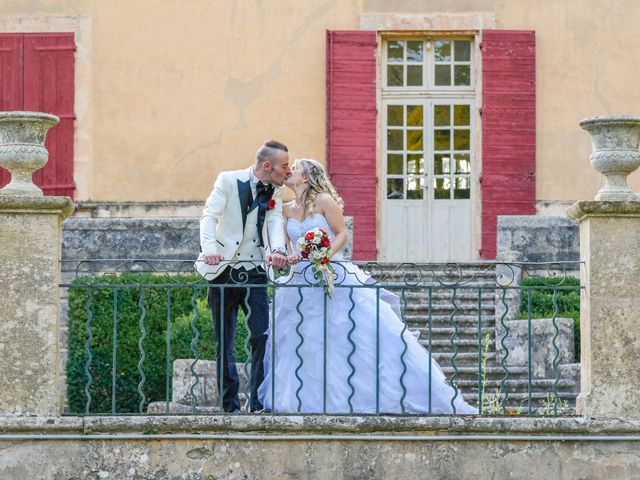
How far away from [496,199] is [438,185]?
2.08 feet

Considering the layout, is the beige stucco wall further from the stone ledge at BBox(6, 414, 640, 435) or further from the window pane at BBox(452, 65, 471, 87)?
the stone ledge at BBox(6, 414, 640, 435)

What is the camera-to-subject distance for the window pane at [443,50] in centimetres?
1625

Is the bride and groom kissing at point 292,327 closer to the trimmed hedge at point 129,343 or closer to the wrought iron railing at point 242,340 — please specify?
the wrought iron railing at point 242,340

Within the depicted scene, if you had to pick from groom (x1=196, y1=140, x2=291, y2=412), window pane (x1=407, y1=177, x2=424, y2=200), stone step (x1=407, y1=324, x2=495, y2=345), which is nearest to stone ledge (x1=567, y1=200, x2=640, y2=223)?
groom (x1=196, y1=140, x2=291, y2=412)

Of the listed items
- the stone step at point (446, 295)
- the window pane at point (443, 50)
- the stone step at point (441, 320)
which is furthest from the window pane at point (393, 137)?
the stone step at point (441, 320)

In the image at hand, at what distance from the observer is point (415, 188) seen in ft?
53.0

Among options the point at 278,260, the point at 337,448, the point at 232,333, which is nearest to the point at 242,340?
the point at 232,333

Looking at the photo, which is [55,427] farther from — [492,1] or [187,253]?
[492,1]

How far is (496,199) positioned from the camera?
1588 cm

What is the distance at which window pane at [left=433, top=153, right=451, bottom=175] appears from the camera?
16.1 metres

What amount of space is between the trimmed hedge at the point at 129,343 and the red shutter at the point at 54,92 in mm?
3080

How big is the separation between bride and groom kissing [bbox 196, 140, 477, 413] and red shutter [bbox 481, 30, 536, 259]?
687 cm

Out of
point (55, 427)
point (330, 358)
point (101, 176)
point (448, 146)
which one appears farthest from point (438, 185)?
point (55, 427)

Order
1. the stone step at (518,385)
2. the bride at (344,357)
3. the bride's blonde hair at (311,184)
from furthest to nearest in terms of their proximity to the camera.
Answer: the stone step at (518,385), the bride's blonde hair at (311,184), the bride at (344,357)
